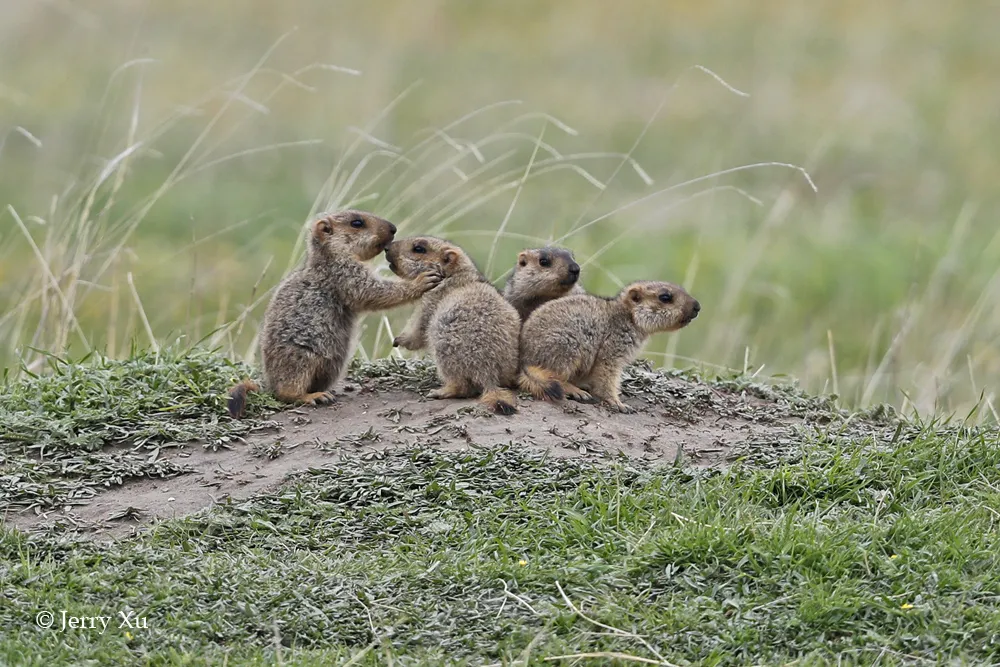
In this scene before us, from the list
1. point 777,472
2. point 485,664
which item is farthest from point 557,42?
point 485,664

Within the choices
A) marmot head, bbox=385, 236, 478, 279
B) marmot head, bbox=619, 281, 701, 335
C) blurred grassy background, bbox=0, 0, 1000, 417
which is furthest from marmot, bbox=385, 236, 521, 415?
blurred grassy background, bbox=0, 0, 1000, 417

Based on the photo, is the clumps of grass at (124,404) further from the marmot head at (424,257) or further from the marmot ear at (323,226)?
the marmot head at (424,257)

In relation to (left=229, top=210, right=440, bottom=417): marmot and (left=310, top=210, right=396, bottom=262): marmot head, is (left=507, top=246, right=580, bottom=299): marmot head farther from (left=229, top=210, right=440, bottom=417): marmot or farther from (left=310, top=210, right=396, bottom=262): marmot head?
(left=310, top=210, right=396, bottom=262): marmot head

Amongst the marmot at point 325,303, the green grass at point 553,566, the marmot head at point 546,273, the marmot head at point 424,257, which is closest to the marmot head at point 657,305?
the marmot head at point 546,273

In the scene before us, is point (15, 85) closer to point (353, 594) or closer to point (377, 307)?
point (377, 307)

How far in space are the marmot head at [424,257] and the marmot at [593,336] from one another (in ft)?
1.53

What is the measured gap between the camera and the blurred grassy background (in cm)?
881

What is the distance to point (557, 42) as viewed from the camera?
1708cm

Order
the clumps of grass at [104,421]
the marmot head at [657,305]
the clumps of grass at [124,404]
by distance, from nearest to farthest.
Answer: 1. the clumps of grass at [104,421]
2. the clumps of grass at [124,404]
3. the marmot head at [657,305]

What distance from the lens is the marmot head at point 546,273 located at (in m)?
6.47

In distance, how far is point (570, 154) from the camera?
10.6 metres

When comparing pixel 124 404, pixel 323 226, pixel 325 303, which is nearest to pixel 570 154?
pixel 323 226

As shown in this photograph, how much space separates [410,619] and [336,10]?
1385cm

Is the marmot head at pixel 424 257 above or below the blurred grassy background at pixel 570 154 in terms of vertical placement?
above
